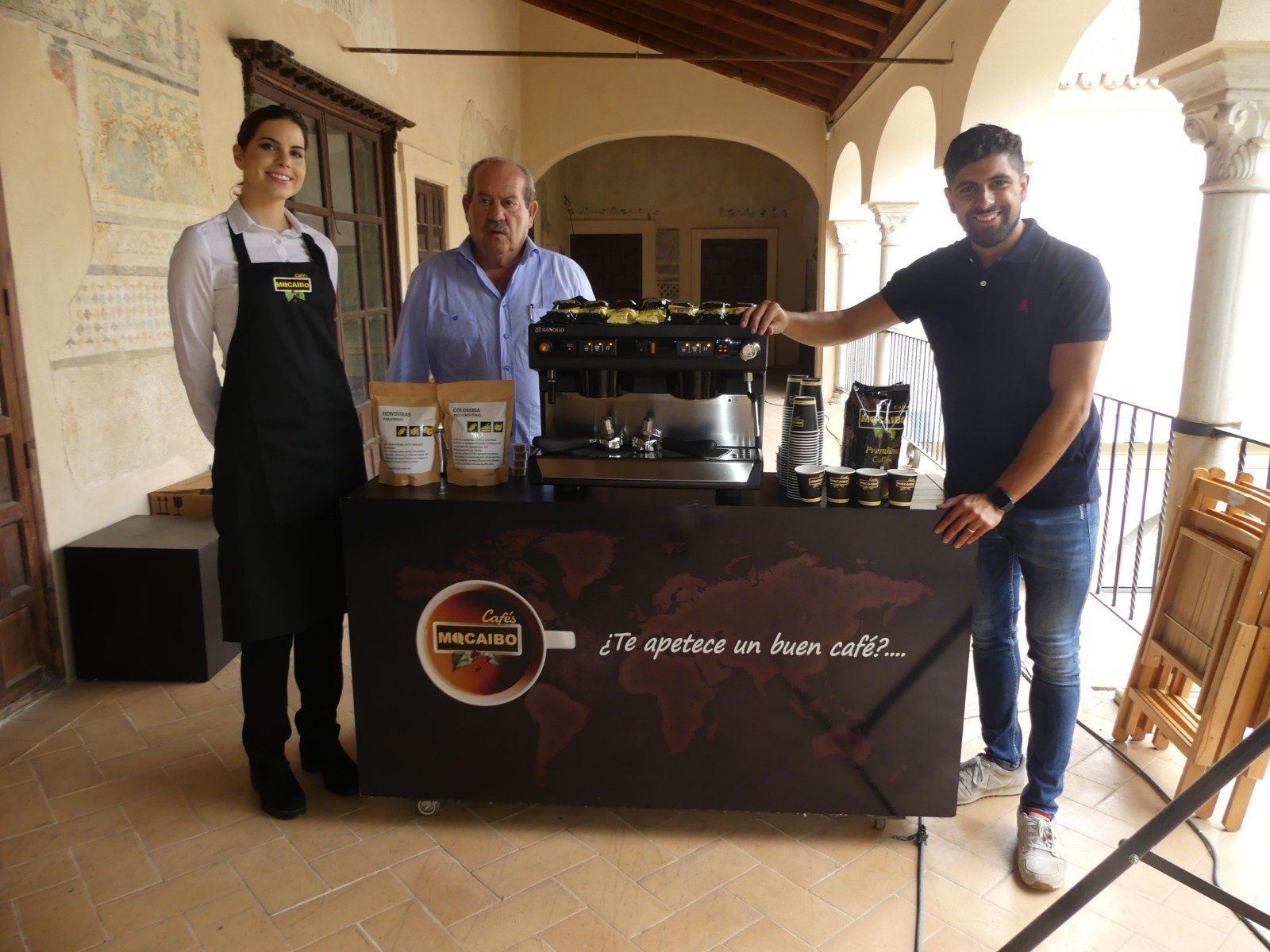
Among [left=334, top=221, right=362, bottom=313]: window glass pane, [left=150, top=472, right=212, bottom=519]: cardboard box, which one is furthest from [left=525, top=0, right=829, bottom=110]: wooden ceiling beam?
[left=150, top=472, right=212, bottom=519]: cardboard box

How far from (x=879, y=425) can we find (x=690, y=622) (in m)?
0.69

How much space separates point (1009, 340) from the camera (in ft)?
Answer: 6.98

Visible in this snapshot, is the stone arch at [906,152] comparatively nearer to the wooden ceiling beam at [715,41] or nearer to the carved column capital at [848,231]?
the wooden ceiling beam at [715,41]

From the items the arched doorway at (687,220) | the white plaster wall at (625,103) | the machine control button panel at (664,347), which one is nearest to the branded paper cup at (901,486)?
Result: the machine control button panel at (664,347)

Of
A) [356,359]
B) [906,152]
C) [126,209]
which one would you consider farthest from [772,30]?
[126,209]

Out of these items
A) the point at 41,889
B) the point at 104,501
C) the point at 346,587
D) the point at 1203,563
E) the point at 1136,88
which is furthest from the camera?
the point at 1136,88

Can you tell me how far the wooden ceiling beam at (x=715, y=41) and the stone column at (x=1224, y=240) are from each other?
7249 mm

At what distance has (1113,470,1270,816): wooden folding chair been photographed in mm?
2393

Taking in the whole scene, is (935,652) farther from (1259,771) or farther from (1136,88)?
(1136,88)

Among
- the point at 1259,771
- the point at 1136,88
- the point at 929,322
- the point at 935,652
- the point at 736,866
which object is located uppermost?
the point at 1136,88

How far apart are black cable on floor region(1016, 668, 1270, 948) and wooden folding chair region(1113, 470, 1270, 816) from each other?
58 mm

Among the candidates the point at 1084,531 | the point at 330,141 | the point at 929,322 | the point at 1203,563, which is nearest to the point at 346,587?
the point at 929,322

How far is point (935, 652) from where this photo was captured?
2213 mm

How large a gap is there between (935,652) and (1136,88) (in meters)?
10.9
